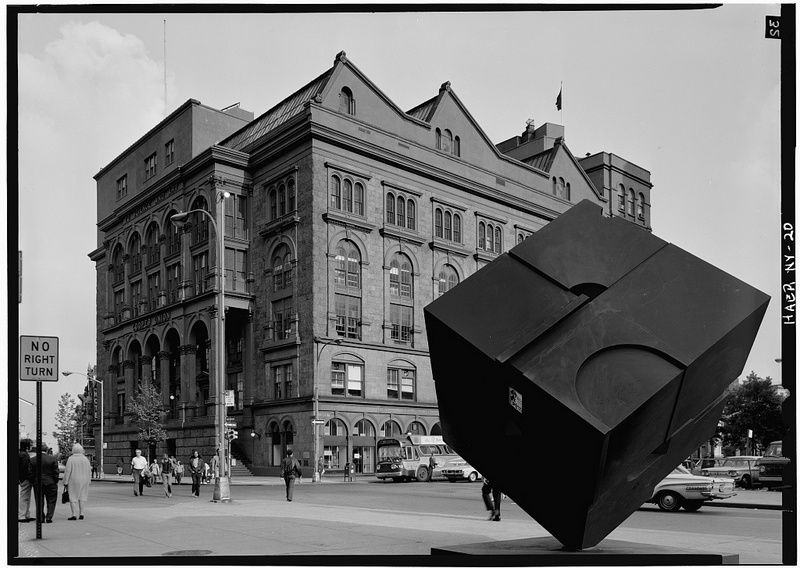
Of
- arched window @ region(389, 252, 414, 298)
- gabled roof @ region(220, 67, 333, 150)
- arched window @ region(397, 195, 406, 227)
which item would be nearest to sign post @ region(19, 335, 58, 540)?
gabled roof @ region(220, 67, 333, 150)

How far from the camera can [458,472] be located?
1774 inches

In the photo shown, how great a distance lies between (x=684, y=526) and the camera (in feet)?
55.7

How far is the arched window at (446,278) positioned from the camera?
5828 centimetres

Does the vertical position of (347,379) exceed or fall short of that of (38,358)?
it falls short

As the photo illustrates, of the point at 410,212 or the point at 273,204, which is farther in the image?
the point at 410,212

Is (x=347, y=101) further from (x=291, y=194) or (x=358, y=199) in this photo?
(x=291, y=194)

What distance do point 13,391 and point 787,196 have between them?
957 centimetres

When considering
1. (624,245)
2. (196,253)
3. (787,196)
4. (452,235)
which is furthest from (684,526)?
(196,253)

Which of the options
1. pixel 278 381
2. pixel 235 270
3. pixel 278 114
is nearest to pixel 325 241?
pixel 235 270

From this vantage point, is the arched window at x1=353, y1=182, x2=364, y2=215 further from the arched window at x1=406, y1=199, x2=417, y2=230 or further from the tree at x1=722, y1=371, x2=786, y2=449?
the tree at x1=722, y1=371, x2=786, y2=449

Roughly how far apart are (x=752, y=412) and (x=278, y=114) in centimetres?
3754

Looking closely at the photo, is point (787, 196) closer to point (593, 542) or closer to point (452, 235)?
point (593, 542)

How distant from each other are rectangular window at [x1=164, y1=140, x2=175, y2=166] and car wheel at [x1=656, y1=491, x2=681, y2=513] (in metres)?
46.5

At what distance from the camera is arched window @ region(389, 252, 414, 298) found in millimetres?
57219
